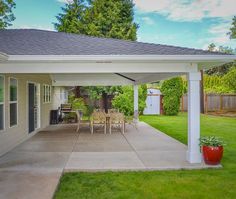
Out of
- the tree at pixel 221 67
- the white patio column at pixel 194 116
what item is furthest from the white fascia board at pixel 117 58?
the tree at pixel 221 67

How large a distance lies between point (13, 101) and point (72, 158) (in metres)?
3.02

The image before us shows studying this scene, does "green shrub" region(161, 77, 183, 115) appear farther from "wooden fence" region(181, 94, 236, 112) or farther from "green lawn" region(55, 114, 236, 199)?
"green lawn" region(55, 114, 236, 199)

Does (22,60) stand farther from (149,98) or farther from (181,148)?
(149,98)

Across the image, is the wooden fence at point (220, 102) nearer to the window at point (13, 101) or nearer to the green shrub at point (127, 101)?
the green shrub at point (127, 101)

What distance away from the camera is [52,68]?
751 cm

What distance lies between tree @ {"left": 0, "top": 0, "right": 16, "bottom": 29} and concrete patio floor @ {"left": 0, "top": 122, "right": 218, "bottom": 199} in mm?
13241

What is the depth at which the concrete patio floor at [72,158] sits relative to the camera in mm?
5883

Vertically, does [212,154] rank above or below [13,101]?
below

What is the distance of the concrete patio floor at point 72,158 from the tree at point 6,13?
13.2 meters

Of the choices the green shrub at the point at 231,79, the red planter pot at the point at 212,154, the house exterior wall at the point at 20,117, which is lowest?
the red planter pot at the point at 212,154

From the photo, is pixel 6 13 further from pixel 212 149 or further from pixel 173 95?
pixel 212 149

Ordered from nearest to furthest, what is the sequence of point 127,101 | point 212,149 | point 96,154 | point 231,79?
point 212,149, point 96,154, point 127,101, point 231,79

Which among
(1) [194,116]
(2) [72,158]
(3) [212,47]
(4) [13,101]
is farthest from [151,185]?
(3) [212,47]

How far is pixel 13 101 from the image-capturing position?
969 cm
